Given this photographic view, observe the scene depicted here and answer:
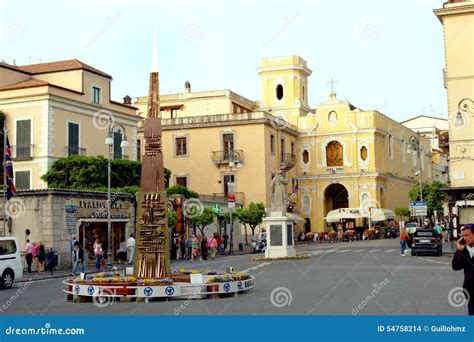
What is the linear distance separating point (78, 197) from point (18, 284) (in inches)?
380

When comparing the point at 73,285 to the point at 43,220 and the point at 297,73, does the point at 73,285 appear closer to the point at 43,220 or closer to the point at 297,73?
the point at 43,220

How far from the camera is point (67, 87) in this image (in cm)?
4412

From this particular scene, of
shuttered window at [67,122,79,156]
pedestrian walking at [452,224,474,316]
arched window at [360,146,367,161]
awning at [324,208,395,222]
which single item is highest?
arched window at [360,146,367,161]

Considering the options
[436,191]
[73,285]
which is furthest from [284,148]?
[73,285]

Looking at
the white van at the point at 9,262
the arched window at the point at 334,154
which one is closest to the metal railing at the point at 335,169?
the arched window at the point at 334,154

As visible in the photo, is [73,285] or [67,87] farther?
[67,87]
